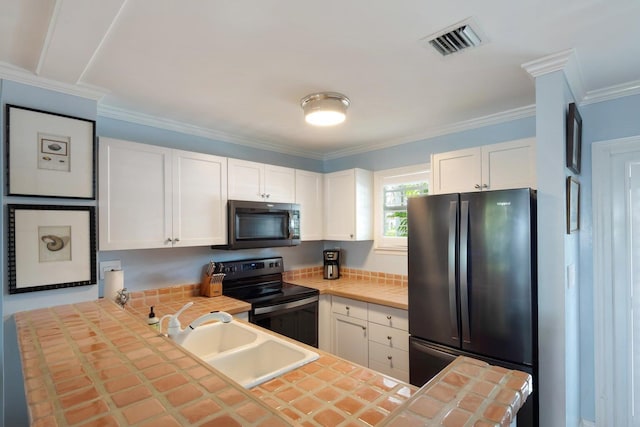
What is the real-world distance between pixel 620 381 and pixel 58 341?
3068mm

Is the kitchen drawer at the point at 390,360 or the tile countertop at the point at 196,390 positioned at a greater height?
the tile countertop at the point at 196,390

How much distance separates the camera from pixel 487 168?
2.34 meters

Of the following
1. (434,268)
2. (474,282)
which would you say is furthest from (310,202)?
(474,282)

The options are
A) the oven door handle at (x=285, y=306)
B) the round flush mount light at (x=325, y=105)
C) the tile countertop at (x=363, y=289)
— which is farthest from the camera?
the tile countertop at (x=363, y=289)

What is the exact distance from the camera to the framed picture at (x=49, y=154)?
1.74 metres

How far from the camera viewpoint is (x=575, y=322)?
2.02 m

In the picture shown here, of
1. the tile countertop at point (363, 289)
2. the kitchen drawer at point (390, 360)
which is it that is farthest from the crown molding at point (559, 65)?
the kitchen drawer at point (390, 360)

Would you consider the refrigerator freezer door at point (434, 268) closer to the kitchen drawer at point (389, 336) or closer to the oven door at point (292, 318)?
the kitchen drawer at point (389, 336)

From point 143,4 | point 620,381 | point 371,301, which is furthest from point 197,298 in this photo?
point 620,381

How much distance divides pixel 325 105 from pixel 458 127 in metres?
1.35

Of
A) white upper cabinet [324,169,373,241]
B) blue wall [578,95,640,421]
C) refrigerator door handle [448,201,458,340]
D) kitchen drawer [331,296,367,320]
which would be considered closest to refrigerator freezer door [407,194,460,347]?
refrigerator door handle [448,201,458,340]

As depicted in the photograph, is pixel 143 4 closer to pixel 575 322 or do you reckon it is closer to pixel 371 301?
pixel 371 301

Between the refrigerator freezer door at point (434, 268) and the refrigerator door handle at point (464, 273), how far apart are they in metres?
0.03

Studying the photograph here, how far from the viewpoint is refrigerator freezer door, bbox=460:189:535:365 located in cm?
171
